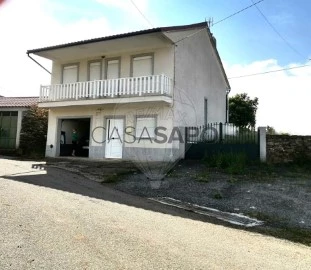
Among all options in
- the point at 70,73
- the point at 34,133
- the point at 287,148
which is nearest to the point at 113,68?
the point at 70,73

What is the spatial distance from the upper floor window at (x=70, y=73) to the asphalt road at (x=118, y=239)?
37.6 feet

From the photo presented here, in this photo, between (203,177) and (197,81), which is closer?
(203,177)

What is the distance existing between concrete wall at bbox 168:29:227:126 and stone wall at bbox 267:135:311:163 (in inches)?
182

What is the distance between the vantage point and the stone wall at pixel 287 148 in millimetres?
14836

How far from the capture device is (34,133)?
21203 mm

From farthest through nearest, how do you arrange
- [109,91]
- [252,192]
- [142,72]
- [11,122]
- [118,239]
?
1. [11,122]
2. [142,72]
3. [109,91]
4. [252,192]
5. [118,239]

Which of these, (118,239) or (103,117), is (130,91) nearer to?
(103,117)

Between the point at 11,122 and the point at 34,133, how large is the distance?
2.99 m

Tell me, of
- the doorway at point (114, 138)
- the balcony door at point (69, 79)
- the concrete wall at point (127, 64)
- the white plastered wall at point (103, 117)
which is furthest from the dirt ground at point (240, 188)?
the concrete wall at point (127, 64)

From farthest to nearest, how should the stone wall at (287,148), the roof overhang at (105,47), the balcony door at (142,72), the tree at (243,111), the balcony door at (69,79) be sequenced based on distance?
the tree at (243,111), the balcony door at (69,79), the roof overhang at (105,47), the balcony door at (142,72), the stone wall at (287,148)

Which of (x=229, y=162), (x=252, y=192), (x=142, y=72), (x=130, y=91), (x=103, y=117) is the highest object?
(x=142, y=72)

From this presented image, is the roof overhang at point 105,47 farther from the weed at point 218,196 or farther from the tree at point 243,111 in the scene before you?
the tree at point 243,111

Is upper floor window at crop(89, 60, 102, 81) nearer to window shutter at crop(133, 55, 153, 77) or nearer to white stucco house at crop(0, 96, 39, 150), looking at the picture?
window shutter at crop(133, 55, 153, 77)

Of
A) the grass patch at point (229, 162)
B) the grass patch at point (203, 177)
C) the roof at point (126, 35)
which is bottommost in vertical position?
the grass patch at point (203, 177)
